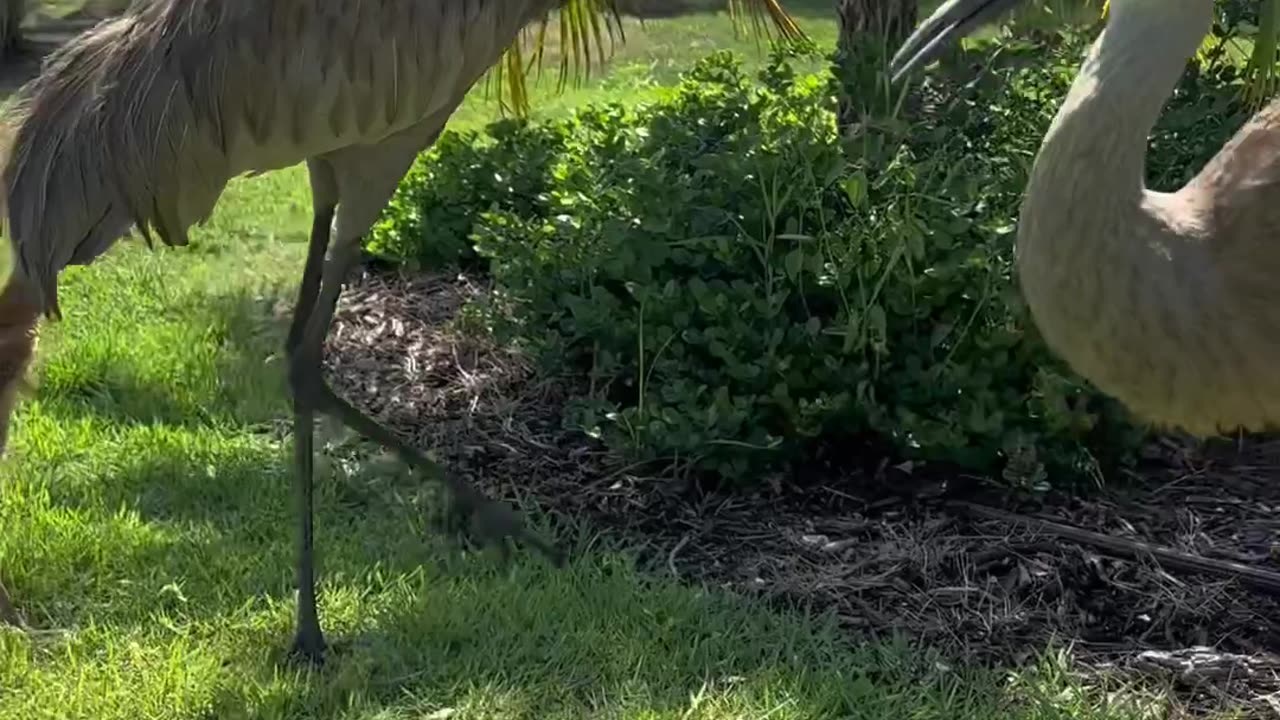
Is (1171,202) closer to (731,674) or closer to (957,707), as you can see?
(957,707)

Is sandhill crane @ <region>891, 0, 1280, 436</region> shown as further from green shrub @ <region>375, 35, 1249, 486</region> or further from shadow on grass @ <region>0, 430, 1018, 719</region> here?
green shrub @ <region>375, 35, 1249, 486</region>

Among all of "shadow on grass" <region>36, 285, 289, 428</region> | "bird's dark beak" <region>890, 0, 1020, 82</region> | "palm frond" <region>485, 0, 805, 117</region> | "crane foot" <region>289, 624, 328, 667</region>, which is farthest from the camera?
"shadow on grass" <region>36, 285, 289, 428</region>

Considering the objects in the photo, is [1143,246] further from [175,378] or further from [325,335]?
[175,378]

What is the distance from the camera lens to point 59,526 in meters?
4.61

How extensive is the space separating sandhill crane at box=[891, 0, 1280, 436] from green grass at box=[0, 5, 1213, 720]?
2.98 ft

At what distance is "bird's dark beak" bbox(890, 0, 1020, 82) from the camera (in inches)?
127

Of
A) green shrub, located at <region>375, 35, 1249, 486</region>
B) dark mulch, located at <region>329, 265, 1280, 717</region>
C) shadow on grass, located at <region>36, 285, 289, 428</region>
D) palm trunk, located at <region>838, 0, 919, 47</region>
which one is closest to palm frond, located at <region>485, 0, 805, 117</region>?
green shrub, located at <region>375, 35, 1249, 486</region>

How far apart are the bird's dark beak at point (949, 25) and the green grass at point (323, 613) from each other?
1.56 metres

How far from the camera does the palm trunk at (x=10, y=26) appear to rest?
12.4m

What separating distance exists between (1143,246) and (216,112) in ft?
7.35

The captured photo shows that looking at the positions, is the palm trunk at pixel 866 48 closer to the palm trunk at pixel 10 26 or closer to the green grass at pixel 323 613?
the green grass at pixel 323 613

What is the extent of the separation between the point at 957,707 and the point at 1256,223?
1.34m

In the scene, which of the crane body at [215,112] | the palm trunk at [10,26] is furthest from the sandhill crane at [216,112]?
the palm trunk at [10,26]

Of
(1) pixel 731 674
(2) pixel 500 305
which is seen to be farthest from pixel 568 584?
(2) pixel 500 305
